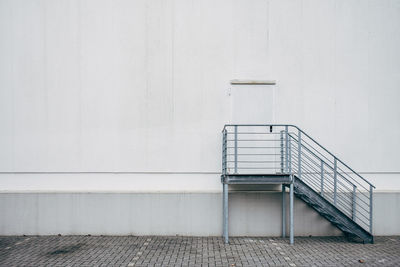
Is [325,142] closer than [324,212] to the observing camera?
No

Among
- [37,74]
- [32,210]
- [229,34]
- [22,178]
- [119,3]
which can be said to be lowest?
[32,210]

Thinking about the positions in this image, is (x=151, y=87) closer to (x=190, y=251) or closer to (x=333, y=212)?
(x=190, y=251)

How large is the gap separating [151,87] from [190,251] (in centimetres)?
421

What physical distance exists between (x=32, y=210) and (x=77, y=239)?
5.01 ft

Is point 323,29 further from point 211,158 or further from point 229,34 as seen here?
point 211,158

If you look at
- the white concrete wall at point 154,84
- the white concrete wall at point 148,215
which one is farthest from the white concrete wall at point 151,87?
the white concrete wall at point 148,215

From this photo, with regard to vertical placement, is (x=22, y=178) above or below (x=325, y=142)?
below

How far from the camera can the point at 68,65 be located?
8680mm

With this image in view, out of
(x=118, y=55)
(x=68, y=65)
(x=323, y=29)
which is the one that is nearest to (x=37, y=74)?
(x=68, y=65)

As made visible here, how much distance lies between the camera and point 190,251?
23.4 ft

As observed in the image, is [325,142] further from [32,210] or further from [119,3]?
[32,210]

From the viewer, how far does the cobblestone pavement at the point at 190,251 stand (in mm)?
6512

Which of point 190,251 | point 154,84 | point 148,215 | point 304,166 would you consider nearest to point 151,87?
point 154,84

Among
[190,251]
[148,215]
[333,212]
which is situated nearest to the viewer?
[190,251]
